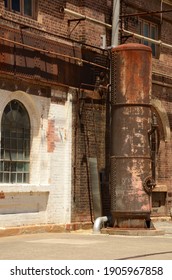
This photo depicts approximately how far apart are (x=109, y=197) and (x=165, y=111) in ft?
14.7

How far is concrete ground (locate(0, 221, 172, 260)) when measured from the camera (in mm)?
12273

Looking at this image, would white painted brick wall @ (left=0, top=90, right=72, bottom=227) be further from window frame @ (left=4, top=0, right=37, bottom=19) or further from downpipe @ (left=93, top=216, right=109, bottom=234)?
window frame @ (left=4, top=0, right=37, bottom=19)

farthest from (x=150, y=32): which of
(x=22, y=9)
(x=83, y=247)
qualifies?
(x=83, y=247)

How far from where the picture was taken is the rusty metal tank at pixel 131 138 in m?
17.9

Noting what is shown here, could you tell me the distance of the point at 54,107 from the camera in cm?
1842

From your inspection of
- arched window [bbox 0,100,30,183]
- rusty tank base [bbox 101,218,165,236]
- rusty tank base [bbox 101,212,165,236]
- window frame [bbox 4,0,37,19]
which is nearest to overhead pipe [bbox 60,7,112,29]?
window frame [bbox 4,0,37,19]

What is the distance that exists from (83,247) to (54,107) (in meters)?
5.42

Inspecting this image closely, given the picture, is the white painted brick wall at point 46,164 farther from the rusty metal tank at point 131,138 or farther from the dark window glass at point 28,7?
the dark window glass at point 28,7

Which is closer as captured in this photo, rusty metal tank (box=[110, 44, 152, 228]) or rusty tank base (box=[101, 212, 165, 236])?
rusty tank base (box=[101, 212, 165, 236])

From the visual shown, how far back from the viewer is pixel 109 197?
20.2m

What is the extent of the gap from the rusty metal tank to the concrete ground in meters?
0.92

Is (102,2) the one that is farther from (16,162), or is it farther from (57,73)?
(16,162)
